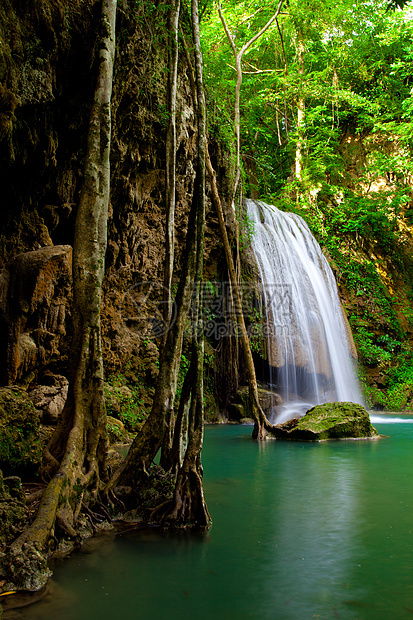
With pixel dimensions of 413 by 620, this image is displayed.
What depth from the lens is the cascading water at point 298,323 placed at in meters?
13.2

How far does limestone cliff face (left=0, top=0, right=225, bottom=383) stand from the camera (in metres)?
6.21

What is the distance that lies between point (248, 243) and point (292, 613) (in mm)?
11503

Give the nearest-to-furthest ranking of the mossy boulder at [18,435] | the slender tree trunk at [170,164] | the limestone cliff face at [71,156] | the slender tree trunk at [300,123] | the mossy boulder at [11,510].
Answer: the mossy boulder at [11,510], the mossy boulder at [18,435], the limestone cliff face at [71,156], the slender tree trunk at [170,164], the slender tree trunk at [300,123]

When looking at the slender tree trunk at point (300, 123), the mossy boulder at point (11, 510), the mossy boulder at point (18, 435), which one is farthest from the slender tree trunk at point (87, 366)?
the slender tree trunk at point (300, 123)

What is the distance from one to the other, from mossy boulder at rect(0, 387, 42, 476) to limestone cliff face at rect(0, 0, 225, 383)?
170 cm

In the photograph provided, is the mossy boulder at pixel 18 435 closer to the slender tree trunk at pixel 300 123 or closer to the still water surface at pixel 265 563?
the still water surface at pixel 265 563

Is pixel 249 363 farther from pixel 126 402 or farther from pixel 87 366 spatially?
pixel 87 366

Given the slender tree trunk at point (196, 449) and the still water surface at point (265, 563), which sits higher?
the slender tree trunk at point (196, 449)

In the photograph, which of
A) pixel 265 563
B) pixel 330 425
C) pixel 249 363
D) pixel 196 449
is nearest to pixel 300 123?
pixel 249 363

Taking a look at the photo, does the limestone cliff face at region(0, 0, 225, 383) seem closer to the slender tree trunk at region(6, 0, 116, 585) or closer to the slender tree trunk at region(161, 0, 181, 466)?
the slender tree trunk at region(6, 0, 116, 585)

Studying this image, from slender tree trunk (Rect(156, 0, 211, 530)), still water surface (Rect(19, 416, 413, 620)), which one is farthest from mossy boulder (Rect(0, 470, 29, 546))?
slender tree trunk (Rect(156, 0, 211, 530))

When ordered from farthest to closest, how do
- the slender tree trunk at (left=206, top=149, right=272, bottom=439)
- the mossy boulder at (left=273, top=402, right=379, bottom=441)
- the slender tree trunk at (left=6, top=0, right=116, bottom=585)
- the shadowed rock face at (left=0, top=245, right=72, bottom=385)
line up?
the slender tree trunk at (left=206, top=149, right=272, bottom=439), the mossy boulder at (left=273, top=402, right=379, bottom=441), the shadowed rock face at (left=0, top=245, right=72, bottom=385), the slender tree trunk at (left=6, top=0, right=116, bottom=585)

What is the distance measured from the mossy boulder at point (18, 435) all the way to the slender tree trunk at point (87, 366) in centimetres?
58

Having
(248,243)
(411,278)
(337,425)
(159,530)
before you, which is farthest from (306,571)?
(411,278)
